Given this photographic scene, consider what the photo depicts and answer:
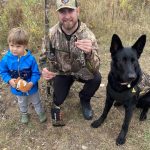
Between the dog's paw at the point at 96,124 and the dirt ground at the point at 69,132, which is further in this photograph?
the dog's paw at the point at 96,124

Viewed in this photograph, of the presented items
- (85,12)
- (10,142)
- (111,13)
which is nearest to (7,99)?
(10,142)

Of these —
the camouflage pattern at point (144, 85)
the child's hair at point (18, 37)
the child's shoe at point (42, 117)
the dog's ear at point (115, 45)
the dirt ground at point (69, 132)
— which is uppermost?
the child's hair at point (18, 37)

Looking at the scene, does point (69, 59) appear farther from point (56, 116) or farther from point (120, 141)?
point (120, 141)

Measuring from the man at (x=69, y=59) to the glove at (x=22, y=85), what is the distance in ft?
0.72

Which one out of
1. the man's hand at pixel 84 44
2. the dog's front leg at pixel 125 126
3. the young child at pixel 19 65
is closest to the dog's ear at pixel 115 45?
the man's hand at pixel 84 44

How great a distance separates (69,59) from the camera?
3824 millimetres

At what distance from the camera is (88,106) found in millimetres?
4137

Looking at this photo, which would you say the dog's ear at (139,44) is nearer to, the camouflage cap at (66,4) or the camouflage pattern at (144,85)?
the camouflage pattern at (144,85)

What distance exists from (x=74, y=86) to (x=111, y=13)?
2.49 m

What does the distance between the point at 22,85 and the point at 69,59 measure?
74 centimetres

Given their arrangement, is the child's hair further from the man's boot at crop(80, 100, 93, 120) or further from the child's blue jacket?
the man's boot at crop(80, 100, 93, 120)

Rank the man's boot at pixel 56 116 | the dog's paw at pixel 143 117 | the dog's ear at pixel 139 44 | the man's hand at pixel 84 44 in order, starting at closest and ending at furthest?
the man's hand at pixel 84 44 → the dog's ear at pixel 139 44 → the man's boot at pixel 56 116 → the dog's paw at pixel 143 117

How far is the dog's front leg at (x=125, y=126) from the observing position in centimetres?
361

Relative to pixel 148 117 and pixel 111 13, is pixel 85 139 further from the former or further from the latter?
pixel 111 13
